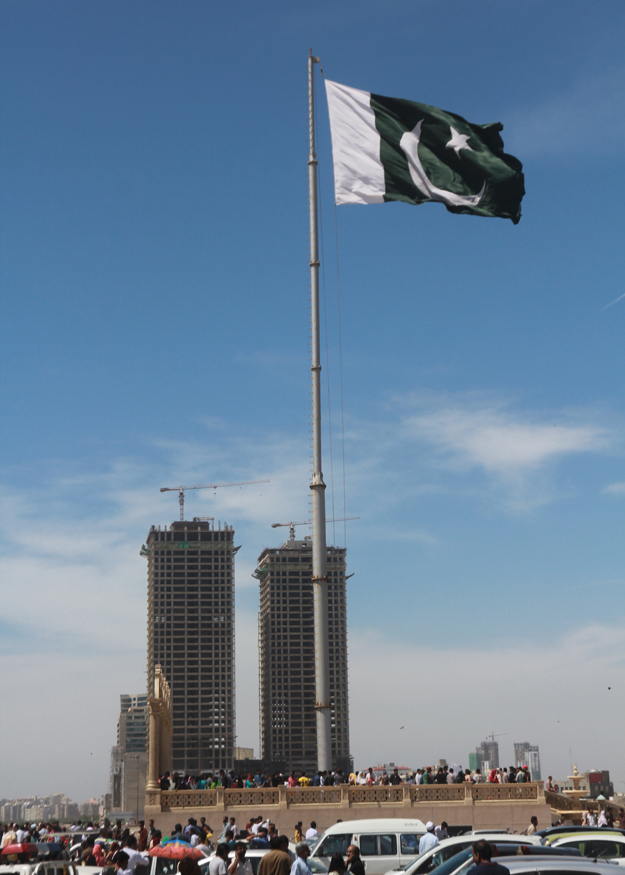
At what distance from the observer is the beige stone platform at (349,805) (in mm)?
30875

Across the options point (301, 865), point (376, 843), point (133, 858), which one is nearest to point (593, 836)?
point (376, 843)

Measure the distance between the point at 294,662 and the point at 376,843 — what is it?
166m

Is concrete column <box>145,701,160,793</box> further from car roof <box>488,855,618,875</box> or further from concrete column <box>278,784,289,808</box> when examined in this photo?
car roof <box>488,855,618,875</box>

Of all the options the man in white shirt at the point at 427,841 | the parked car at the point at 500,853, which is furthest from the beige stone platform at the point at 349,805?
the parked car at the point at 500,853

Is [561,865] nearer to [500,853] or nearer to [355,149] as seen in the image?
[500,853]

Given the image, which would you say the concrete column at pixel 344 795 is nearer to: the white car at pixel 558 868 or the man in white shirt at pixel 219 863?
the man in white shirt at pixel 219 863

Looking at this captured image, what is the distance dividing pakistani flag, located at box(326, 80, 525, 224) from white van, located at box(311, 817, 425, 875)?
1918 centimetres

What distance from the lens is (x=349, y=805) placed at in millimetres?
31469

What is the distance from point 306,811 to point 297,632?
154m

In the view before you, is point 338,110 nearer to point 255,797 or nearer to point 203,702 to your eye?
point 255,797

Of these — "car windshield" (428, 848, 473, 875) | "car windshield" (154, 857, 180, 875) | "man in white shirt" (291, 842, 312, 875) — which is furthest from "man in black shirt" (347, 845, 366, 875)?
"car windshield" (154, 857, 180, 875)

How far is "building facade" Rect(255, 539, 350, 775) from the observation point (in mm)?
177625

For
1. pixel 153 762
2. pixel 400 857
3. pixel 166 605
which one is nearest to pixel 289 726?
pixel 166 605

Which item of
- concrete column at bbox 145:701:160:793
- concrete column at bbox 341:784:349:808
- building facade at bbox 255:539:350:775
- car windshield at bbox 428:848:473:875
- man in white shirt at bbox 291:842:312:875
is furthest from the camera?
building facade at bbox 255:539:350:775
